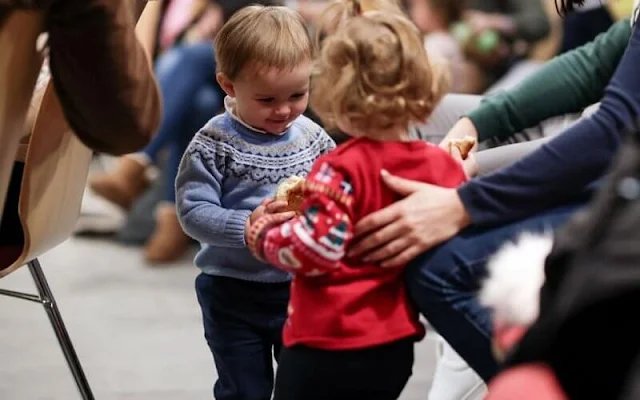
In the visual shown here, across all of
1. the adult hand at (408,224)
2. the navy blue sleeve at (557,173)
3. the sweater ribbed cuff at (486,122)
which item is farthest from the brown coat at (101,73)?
the sweater ribbed cuff at (486,122)

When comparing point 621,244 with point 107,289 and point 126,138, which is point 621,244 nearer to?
point 126,138

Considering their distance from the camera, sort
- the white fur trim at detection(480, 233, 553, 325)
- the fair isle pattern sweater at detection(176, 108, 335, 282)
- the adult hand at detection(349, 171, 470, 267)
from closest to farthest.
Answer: the white fur trim at detection(480, 233, 553, 325) → the adult hand at detection(349, 171, 470, 267) → the fair isle pattern sweater at detection(176, 108, 335, 282)

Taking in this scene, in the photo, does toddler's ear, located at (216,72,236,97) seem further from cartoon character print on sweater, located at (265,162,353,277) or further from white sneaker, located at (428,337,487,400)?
white sneaker, located at (428,337,487,400)

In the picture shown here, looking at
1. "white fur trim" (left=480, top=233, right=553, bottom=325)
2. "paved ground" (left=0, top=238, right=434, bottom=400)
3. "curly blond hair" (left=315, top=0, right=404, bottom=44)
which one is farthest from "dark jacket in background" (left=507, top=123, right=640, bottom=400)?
"paved ground" (left=0, top=238, right=434, bottom=400)

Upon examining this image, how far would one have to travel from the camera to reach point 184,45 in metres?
3.89

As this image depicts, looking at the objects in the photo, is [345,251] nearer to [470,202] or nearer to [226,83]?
[470,202]

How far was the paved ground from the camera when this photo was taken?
236 centimetres

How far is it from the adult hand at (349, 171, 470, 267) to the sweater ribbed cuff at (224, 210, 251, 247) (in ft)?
0.83

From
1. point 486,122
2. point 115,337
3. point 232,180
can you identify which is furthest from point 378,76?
point 115,337

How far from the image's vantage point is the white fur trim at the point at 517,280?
1221 millimetres

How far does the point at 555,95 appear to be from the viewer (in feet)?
6.27

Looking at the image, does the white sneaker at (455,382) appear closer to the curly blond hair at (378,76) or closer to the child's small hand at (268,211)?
the child's small hand at (268,211)

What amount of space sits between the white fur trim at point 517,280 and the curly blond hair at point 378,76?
206mm

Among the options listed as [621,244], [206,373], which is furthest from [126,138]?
[206,373]
